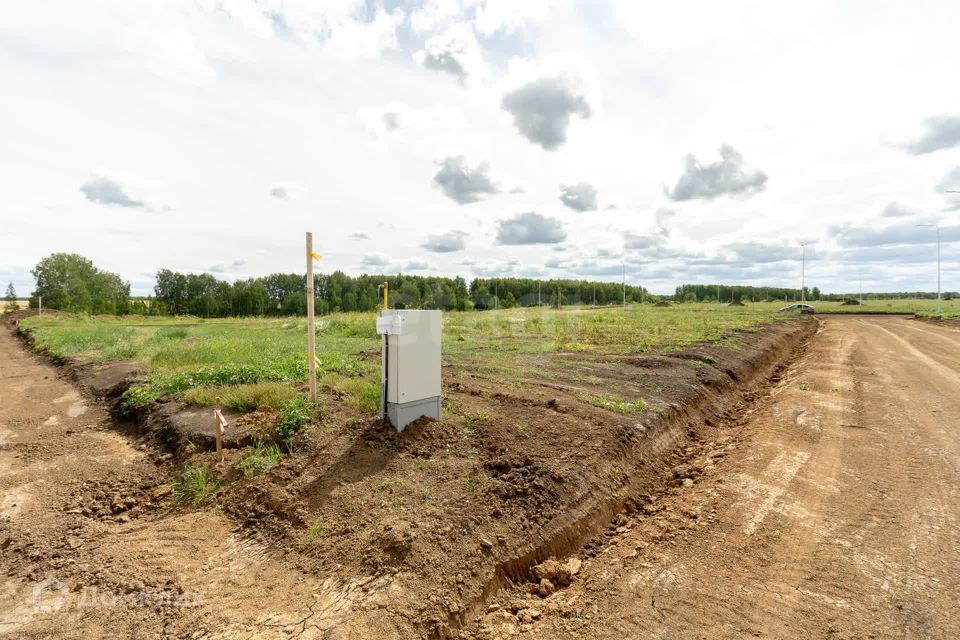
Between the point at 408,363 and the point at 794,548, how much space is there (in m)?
4.25

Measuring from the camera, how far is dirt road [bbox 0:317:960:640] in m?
3.33

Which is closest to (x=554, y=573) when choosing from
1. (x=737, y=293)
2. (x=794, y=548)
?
(x=794, y=548)

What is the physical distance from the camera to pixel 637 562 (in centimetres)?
419

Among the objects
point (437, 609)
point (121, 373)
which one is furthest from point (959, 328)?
point (121, 373)

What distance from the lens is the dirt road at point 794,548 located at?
133 inches

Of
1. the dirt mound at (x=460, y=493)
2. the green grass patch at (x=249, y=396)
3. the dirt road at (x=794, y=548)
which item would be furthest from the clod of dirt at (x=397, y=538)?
the green grass patch at (x=249, y=396)

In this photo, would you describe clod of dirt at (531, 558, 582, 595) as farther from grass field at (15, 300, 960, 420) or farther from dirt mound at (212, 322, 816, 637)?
grass field at (15, 300, 960, 420)

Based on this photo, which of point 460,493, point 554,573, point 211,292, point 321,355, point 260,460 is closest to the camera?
point 554,573

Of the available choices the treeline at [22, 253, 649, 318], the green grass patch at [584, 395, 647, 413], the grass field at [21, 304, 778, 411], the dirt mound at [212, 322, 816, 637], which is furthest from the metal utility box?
the treeline at [22, 253, 649, 318]

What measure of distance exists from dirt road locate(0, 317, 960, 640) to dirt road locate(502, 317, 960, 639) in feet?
0.05

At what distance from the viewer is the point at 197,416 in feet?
23.2

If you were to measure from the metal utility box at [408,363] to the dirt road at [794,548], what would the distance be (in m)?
2.74

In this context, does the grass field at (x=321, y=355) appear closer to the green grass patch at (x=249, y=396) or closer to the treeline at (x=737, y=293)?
the green grass patch at (x=249, y=396)

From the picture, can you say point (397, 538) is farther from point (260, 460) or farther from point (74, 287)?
point (74, 287)
